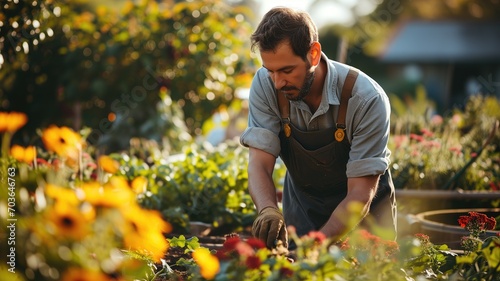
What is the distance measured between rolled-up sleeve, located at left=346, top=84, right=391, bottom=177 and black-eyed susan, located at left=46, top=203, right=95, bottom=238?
155cm

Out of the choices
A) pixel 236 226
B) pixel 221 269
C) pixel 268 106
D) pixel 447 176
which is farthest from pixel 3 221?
pixel 447 176

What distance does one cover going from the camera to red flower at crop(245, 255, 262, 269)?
1600mm

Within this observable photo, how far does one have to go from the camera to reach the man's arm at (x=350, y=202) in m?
2.46

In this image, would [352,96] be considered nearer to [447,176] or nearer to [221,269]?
[221,269]

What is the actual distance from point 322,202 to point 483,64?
30954mm

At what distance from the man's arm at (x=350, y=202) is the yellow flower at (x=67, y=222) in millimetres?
1263

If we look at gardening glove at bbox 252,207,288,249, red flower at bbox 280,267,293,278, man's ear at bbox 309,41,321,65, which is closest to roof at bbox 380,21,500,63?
man's ear at bbox 309,41,321,65

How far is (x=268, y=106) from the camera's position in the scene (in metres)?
2.91

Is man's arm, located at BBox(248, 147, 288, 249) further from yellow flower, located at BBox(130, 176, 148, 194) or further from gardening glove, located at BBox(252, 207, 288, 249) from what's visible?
yellow flower, located at BBox(130, 176, 148, 194)

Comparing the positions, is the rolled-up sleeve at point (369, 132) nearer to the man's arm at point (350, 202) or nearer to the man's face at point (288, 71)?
the man's arm at point (350, 202)

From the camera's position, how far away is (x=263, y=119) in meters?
2.90

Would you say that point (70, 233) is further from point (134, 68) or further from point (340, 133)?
point (134, 68)

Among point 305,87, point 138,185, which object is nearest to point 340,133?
point 305,87

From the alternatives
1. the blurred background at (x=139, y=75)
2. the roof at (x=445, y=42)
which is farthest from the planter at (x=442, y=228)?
the roof at (x=445, y=42)
